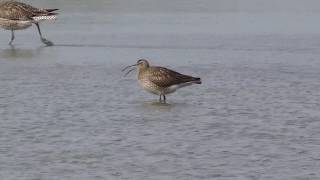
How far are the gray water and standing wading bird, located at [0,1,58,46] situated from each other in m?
0.50

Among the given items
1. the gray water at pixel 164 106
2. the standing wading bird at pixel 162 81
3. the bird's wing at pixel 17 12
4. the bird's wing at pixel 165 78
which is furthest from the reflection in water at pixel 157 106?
the bird's wing at pixel 17 12

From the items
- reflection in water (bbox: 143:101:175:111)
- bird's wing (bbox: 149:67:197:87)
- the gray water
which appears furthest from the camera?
bird's wing (bbox: 149:67:197:87)

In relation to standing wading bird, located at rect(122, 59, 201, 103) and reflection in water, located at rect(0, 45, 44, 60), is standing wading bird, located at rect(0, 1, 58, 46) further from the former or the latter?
standing wading bird, located at rect(122, 59, 201, 103)

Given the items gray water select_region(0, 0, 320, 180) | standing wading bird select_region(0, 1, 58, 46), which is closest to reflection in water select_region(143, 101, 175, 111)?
gray water select_region(0, 0, 320, 180)

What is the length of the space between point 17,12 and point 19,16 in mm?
204

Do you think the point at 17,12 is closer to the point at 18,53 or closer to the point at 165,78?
the point at 18,53

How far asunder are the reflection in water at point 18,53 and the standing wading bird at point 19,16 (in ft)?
5.62

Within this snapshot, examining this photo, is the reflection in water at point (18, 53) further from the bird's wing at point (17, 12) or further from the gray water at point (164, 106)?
the bird's wing at point (17, 12)

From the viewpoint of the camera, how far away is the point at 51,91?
14.6 metres

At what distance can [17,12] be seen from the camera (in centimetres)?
2294

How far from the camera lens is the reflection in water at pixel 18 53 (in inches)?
765

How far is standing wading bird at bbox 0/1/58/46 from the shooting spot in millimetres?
22719

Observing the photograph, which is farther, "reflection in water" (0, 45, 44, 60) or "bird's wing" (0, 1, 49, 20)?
"bird's wing" (0, 1, 49, 20)

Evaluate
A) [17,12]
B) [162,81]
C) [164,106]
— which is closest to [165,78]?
[162,81]
